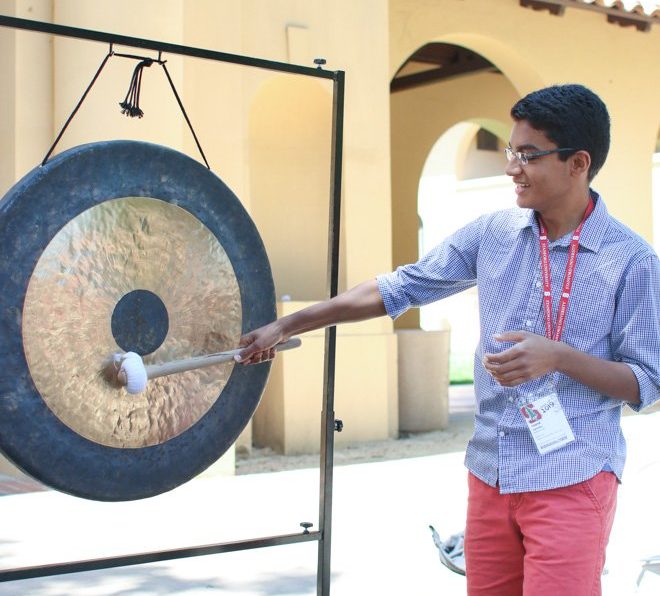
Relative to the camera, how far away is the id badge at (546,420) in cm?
219

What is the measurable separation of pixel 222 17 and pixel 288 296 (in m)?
2.16

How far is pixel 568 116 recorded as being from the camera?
227cm

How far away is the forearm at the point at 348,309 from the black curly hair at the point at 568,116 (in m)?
0.61

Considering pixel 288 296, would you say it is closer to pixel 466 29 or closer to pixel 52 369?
pixel 466 29

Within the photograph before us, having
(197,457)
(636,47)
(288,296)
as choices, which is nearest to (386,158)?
(288,296)

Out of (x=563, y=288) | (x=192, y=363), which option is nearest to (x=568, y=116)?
(x=563, y=288)

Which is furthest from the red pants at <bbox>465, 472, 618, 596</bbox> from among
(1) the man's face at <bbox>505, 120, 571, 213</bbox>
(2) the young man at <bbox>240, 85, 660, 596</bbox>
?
(1) the man's face at <bbox>505, 120, 571, 213</bbox>

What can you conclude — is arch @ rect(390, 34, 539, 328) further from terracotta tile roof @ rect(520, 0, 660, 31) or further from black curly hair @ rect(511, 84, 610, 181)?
black curly hair @ rect(511, 84, 610, 181)

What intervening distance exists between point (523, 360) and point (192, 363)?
1224 mm

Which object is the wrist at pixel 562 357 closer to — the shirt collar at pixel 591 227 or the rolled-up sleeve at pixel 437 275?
the shirt collar at pixel 591 227

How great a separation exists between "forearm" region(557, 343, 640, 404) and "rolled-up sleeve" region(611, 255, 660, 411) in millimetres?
21

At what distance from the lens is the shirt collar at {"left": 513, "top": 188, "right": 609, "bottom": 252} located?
7.49 feet

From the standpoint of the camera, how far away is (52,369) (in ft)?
9.40

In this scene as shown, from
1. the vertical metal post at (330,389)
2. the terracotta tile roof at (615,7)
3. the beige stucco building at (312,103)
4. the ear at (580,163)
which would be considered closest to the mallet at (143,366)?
the vertical metal post at (330,389)
